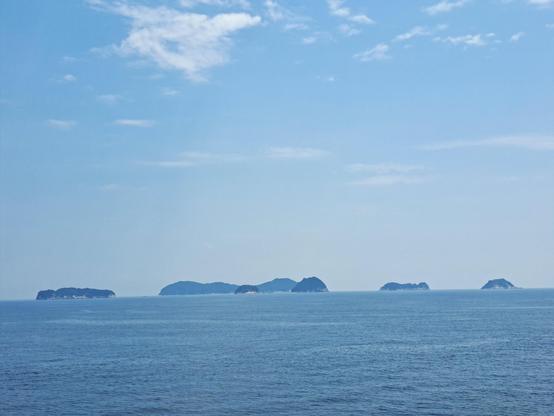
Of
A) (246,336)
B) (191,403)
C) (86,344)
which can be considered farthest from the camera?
(246,336)

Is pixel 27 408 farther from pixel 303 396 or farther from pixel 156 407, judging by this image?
pixel 303 396

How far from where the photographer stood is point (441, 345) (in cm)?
12200

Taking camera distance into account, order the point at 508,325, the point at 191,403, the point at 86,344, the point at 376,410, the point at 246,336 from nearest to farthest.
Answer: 1. the point at 376,410
2. the point at 191,403
3. the point at 86,344
4. the point at 246,336
5. the point at 508,325

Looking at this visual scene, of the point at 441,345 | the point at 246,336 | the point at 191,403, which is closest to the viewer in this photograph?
the point at 191,403

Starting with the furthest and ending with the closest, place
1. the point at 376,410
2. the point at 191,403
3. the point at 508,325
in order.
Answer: the point at 508,325 → the point at 191,403 → the point at 376,410

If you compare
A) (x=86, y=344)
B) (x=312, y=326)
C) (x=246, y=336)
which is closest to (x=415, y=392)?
(x=246, y=336)

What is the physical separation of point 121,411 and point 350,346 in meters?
64.7

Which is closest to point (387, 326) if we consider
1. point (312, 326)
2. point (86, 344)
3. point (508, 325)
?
point (312, 326)

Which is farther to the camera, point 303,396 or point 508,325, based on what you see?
point 508,325

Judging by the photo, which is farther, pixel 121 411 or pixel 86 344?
pixel 86 344

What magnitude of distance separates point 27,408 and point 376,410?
44226mm

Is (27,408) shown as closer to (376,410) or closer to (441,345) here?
(376,410)

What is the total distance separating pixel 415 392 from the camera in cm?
7581

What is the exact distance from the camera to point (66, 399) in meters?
75.2
